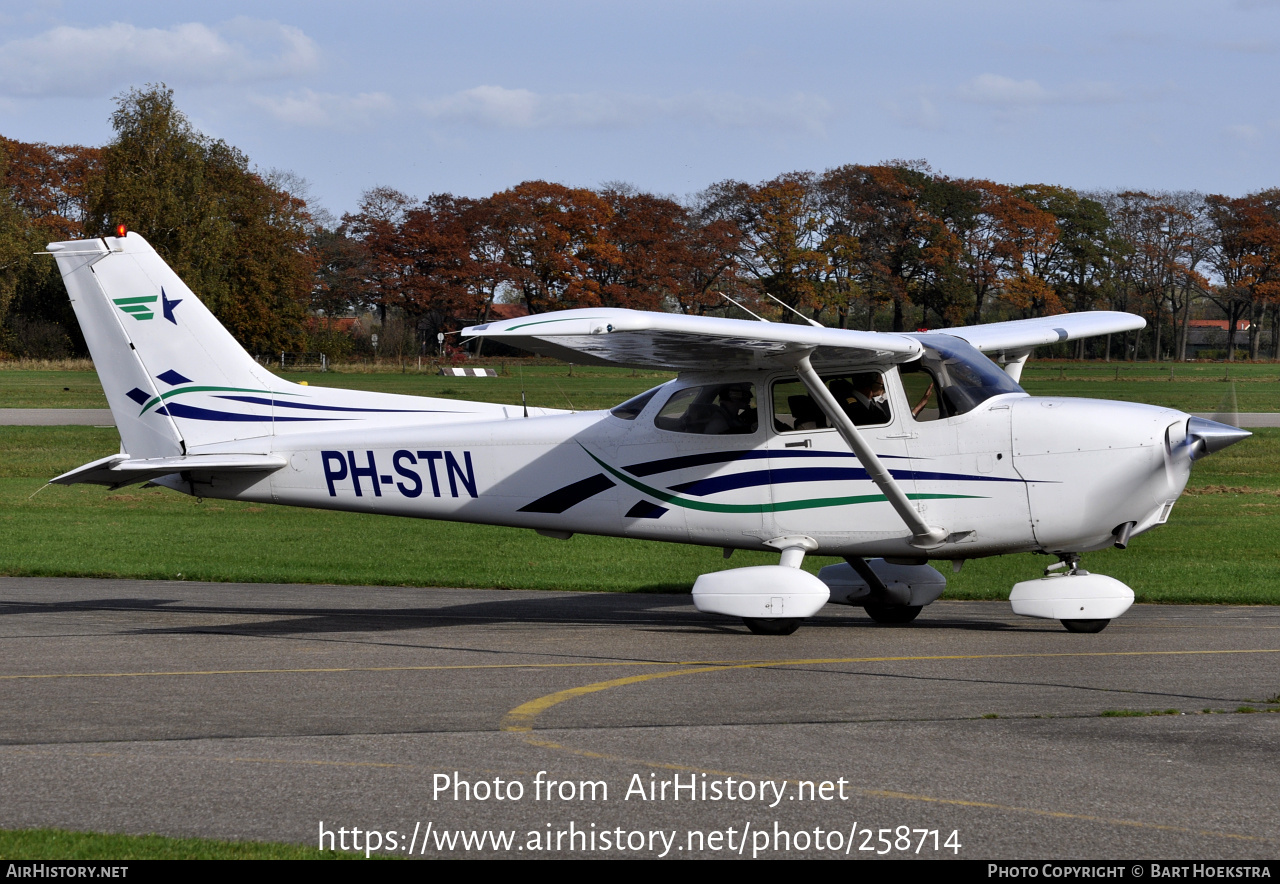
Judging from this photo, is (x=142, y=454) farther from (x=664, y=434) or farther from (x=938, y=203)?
(x=938, y=203)

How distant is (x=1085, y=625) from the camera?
434 inches

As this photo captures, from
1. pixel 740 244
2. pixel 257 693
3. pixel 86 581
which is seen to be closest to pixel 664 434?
pixel 257 693

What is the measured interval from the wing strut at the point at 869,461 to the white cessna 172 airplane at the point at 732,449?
0.06 ft

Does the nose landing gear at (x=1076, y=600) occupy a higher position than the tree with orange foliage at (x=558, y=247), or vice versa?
the tree with orange foliage at (x=558, y=247)

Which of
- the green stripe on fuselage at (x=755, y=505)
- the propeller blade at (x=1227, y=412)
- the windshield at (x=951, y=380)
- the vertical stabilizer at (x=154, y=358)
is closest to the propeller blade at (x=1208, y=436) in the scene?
the propeller blade at (x=1227, y=412)

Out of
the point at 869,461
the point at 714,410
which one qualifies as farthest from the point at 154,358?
the point at 869,461

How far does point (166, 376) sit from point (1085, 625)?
29.5ft

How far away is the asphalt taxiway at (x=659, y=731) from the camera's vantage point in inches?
222

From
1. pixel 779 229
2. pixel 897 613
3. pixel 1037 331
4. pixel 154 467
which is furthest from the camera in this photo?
pixel 779 229

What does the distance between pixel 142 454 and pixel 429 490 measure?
3.07 metres

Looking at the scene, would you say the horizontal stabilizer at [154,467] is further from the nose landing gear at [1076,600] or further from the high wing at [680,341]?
the nose landing gear at [1076,600]

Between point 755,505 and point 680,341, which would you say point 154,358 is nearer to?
point 680,341

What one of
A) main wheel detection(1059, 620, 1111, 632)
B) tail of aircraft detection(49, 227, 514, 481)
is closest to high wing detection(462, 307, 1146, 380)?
main wheel detection(1059, 620, 1111, 632)

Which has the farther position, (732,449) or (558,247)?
(558,247)
